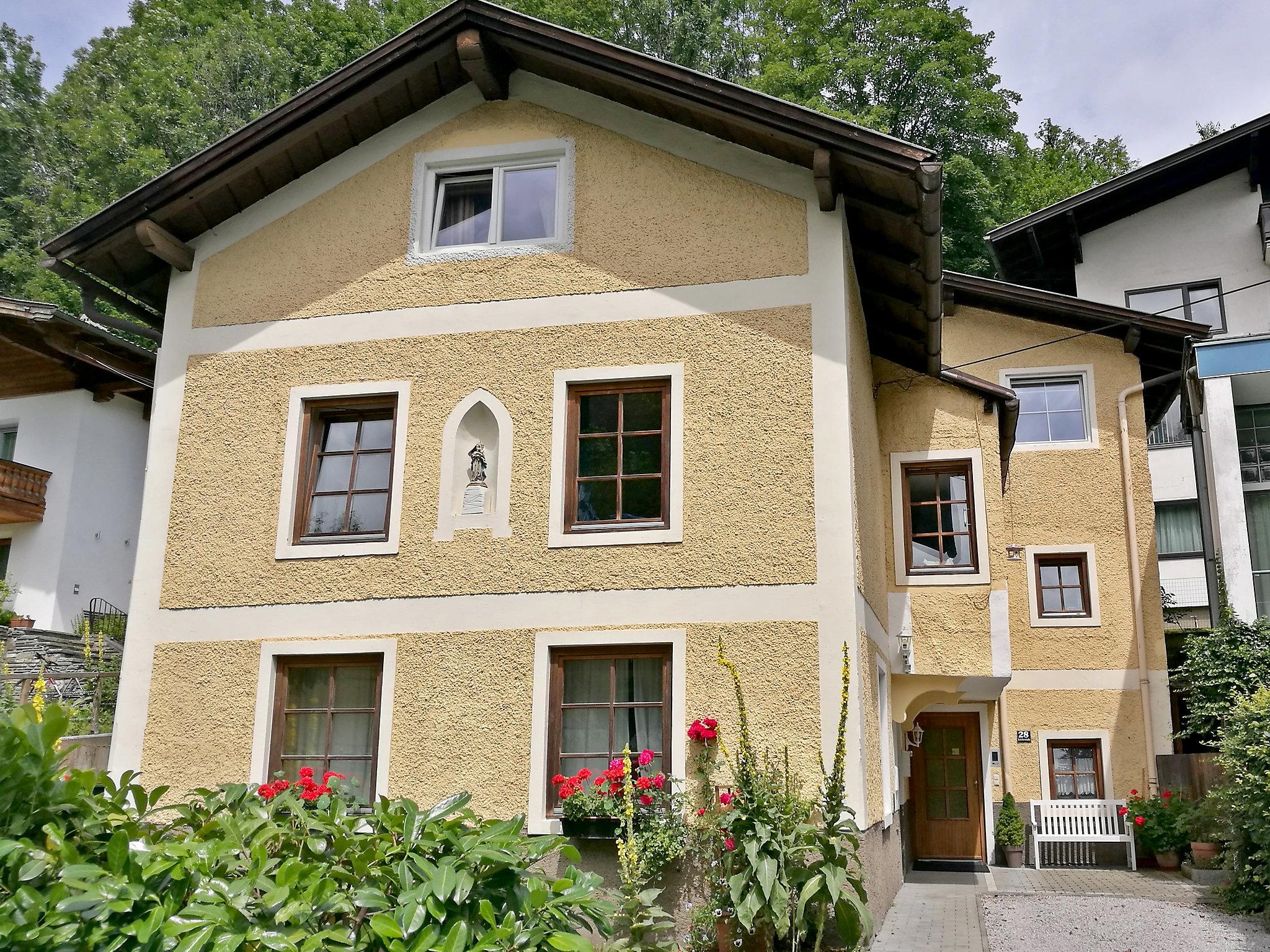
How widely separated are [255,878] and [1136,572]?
601 inches

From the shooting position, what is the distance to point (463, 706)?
1005 centimetres

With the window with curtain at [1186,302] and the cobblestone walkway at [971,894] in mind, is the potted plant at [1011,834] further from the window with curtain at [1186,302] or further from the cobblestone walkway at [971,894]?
the window with curtain at [1186,302]

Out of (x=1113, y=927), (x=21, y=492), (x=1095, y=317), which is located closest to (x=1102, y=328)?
(x=1095, y=317)

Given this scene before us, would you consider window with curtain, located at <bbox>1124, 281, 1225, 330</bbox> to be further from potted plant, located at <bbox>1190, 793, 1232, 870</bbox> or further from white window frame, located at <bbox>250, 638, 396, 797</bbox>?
white window frame, located at <bbox>250, 638, 396, 797</bbox>

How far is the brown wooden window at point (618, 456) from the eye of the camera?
10.3 metres

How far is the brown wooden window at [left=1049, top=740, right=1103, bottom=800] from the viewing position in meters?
18.3

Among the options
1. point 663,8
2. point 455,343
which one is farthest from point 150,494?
point 663,8

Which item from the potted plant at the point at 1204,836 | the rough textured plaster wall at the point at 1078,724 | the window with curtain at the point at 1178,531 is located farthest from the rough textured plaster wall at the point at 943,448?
the window with curtain at the point at 1178,531

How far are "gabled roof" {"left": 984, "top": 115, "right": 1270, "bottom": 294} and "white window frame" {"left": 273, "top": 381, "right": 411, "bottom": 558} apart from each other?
47.9 ft

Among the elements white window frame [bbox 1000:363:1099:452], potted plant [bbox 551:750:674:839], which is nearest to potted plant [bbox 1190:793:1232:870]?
white window frame [bbox 1000:363:1099:452]

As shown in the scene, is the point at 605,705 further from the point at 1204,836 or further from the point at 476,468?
the point at 1204,836

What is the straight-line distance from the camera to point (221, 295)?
11.8 metres

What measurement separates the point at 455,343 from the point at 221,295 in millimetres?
2577

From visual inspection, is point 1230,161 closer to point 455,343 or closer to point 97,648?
point 455,343
